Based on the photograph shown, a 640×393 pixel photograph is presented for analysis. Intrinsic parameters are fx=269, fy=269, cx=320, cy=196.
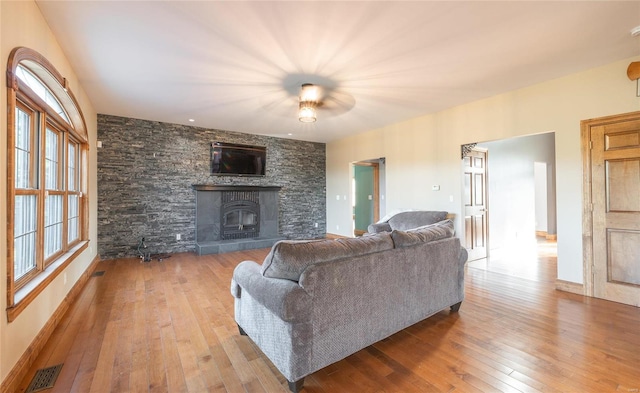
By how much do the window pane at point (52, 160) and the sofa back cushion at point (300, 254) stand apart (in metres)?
2.73

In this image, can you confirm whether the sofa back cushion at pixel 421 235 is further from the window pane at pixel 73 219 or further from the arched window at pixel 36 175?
the window pane at pixel 73 219

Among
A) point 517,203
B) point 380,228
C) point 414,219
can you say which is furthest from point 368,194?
point 517,203

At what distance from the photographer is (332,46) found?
2660 mm

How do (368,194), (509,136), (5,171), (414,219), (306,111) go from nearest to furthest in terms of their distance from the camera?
(5,171) → (306,111) → (509,136) → (414,219) → (368,194)

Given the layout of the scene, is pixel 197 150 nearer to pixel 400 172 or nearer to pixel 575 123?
pixel 400 172

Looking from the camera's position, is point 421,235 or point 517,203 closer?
point 421,235

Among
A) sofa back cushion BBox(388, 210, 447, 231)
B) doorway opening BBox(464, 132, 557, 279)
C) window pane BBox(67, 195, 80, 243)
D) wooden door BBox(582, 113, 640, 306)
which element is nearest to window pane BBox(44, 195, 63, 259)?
window pane BBox(67, 195, 80, 243)

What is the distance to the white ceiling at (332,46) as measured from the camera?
216 centimetres

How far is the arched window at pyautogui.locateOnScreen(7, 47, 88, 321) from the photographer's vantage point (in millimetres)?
1781

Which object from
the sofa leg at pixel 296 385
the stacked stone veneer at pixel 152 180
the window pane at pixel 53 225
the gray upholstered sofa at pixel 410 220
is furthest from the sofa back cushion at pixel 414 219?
the window pane at pixel 53 225

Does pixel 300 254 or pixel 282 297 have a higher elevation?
pixel 300 254

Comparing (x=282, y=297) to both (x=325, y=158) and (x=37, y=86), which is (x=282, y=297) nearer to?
(x=37, y=86)

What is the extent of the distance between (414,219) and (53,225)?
4.95 metres

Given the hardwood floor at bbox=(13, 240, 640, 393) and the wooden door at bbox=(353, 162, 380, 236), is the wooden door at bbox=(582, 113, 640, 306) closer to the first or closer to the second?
the hardwood floor at bbox=(13, 240, 640, 393)
